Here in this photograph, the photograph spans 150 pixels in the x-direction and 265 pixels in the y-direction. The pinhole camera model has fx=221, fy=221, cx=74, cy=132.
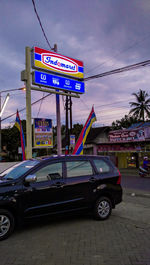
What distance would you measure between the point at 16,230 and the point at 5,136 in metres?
35.7

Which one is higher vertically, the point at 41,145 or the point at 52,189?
the point at 41,145

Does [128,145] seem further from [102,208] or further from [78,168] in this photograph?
[78,168]

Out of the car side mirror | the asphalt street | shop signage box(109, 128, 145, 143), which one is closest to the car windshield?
the car side mirror

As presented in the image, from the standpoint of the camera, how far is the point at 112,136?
2420 cm

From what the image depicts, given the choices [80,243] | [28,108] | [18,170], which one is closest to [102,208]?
[80,243]

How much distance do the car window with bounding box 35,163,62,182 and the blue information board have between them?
19.8 feet

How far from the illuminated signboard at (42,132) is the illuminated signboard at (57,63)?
270 cm

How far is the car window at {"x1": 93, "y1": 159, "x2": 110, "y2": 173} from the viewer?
6.07m

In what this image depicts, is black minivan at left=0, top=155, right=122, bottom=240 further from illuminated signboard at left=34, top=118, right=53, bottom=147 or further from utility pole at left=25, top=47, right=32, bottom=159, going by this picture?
illuminated signboard at left=34, top=118, right=53, bottom=147

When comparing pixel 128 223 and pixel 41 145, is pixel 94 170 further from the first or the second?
pixel 41 145

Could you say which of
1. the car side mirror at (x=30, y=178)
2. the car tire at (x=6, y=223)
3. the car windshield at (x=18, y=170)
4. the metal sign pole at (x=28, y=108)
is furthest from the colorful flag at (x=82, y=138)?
the car tire at (x=6, y=223)

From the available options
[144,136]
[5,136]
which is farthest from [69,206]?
[5,136]

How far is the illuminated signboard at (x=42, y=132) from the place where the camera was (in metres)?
11.5

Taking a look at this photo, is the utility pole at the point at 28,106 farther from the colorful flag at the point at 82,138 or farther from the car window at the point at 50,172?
the car window at the point at 50,172
